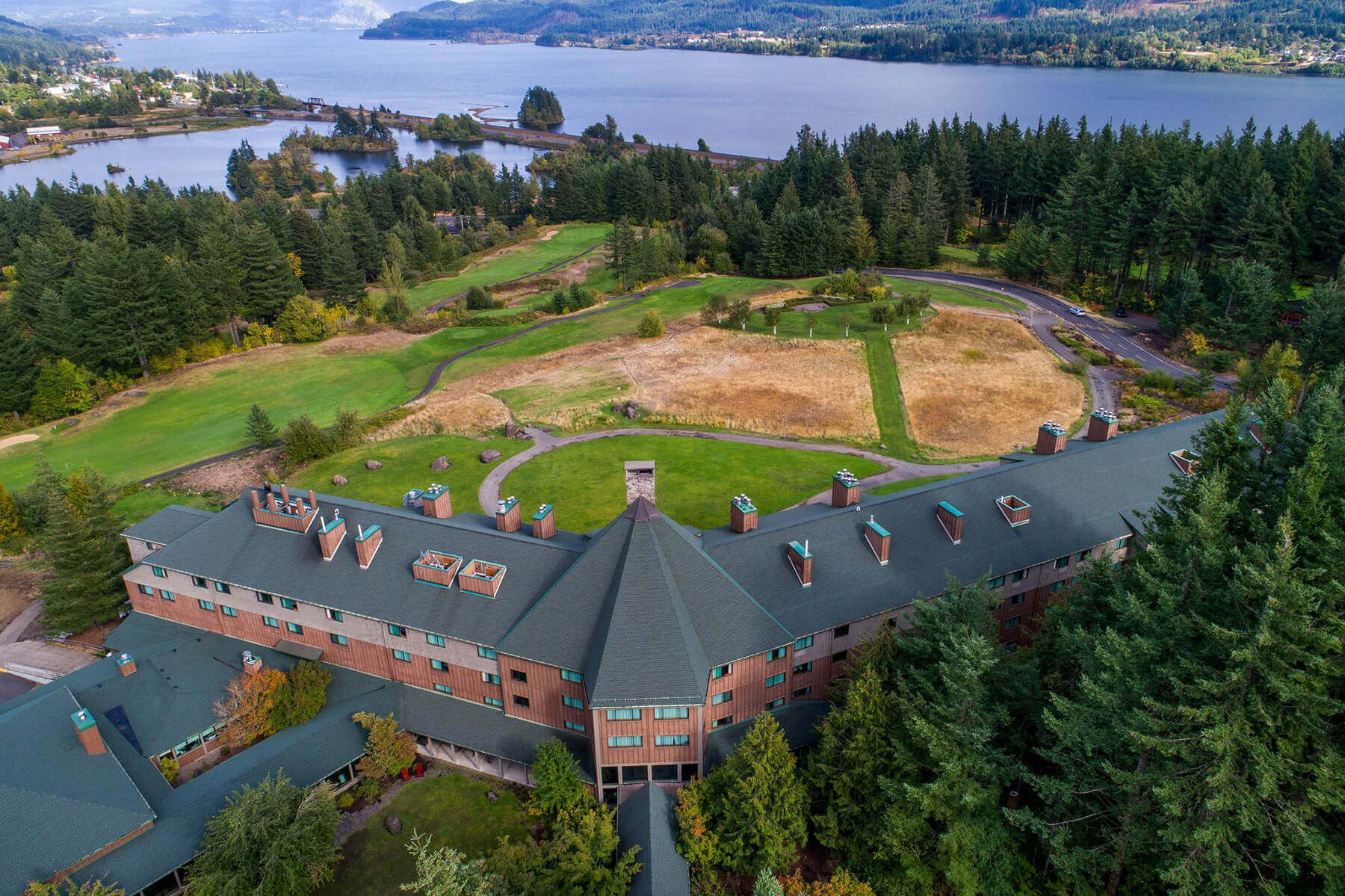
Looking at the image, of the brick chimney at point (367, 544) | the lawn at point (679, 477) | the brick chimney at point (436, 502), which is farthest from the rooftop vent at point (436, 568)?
the lawn at point (679, 477)

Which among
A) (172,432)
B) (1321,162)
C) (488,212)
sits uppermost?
(1321,162)

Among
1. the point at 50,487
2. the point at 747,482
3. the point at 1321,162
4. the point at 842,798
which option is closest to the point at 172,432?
the point at 50,487

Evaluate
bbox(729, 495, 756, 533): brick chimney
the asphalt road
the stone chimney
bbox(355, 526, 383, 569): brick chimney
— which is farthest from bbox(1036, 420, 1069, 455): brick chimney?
the asphalt road

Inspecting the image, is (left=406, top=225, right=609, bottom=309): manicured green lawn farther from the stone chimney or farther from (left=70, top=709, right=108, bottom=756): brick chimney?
(left=70, top=709, right=108, bottom=756): brick chimney

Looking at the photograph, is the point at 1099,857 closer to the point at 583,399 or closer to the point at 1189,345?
the point at 583,399

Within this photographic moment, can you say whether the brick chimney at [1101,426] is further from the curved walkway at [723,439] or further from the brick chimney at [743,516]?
the brick chimney at [743,516]

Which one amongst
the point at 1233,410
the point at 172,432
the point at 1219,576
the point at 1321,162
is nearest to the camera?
the point at 1219,576

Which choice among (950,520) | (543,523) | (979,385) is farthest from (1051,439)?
(979,385)
